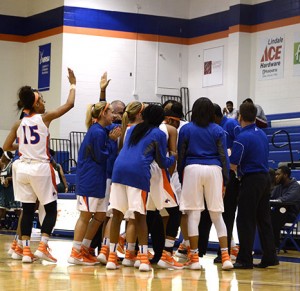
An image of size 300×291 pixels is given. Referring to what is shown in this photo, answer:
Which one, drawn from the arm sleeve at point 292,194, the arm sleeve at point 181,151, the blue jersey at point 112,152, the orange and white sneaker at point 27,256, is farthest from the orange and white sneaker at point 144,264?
the arm sleeve at point 292,194

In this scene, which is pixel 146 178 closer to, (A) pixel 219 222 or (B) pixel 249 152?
(A) pixel 219 222

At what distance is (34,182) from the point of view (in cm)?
914

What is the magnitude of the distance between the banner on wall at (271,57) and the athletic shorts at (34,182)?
42.2 feet

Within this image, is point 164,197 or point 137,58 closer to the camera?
point 164,197

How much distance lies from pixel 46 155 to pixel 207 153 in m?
1.72

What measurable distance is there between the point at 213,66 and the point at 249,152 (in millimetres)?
14037

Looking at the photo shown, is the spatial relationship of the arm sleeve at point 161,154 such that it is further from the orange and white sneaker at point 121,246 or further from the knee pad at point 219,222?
the orange and white sneaker at point 121,246

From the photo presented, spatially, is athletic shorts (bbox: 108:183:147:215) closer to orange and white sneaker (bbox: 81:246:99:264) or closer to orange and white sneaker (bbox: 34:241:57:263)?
orange and white sneaker (bbox: 81:246:99:264)

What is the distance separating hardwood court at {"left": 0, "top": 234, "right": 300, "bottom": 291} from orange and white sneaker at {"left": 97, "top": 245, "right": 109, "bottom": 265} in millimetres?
101

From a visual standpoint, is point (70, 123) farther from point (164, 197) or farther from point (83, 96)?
point (164, 197)

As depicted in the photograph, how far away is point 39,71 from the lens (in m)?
23.6

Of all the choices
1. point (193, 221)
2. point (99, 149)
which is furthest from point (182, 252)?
point (99, 149)

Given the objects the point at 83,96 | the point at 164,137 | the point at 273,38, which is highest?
the point at 273,38

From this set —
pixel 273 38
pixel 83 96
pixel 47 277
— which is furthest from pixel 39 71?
pixel 47 277
